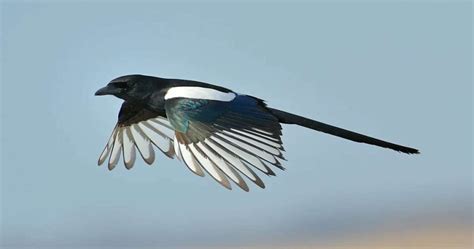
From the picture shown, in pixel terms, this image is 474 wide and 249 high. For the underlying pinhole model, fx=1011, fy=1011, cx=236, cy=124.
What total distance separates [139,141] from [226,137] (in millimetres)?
764

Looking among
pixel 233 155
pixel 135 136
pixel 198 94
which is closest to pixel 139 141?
pixel 135 136

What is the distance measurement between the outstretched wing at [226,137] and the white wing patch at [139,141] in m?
0.42

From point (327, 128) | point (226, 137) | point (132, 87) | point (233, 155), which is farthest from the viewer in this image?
point (132, 87)

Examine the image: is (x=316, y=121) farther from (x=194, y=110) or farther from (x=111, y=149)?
(x=111, y=149)

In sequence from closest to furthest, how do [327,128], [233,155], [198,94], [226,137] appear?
[233,155]
[226,137]
[198,94]
[327,128]

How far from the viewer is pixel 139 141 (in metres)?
3.69

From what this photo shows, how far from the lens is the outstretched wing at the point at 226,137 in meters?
2.79

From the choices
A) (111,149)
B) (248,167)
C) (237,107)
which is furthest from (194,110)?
(111,149)

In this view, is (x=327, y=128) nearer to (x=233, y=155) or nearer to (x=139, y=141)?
(x=233, y=155)

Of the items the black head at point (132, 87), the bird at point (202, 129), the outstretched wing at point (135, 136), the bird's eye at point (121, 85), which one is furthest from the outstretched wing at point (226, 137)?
the outstretched wing at point (135, 136)

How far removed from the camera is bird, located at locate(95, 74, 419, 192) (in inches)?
111

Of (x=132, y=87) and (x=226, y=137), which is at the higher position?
(x=132, y=87)

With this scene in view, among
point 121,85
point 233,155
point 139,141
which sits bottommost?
point 233,155

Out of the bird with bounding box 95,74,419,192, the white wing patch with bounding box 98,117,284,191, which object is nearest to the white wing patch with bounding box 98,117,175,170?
the bird with bounding box 95,74,419,192
